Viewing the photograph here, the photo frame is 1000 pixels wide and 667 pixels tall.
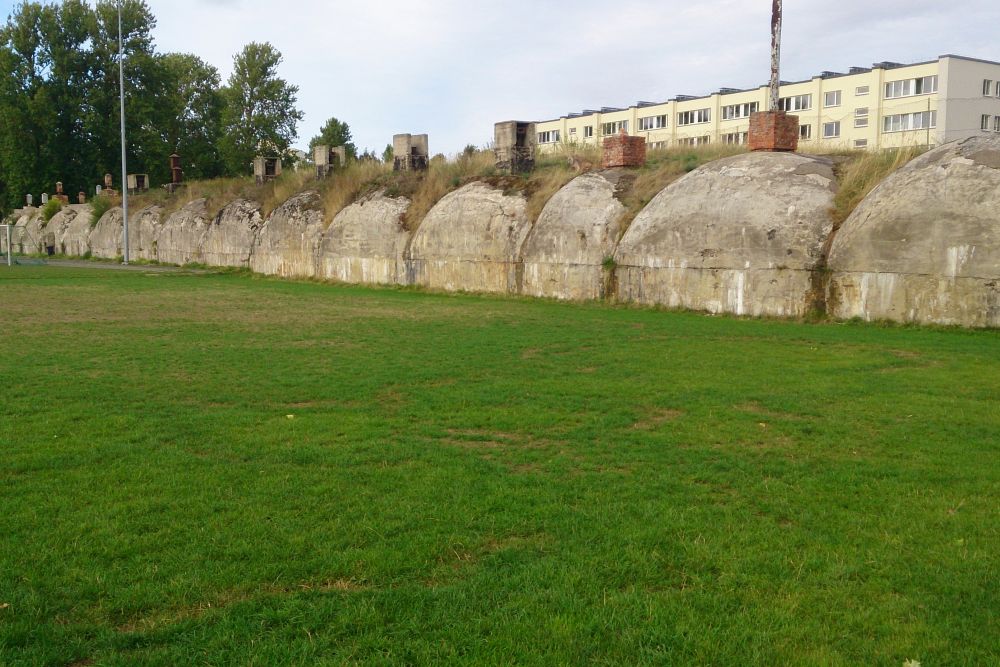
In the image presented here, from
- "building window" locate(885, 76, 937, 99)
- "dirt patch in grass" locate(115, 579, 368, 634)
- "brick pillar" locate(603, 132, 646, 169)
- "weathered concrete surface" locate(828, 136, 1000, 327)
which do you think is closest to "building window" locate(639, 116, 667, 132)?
"building window" locate(885, 76, 937, 99)

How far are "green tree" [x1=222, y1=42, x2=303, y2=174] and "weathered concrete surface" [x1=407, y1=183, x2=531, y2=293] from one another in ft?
152

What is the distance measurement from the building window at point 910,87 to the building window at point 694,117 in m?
15.9

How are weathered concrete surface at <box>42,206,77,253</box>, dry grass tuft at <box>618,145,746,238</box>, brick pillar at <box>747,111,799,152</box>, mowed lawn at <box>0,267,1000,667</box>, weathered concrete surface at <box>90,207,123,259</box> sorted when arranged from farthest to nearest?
weathered concrete surface at <box>42,206,77,253</box>, weathered concrete surface at <box>90,207,123,259</box>, dry grass tuft at <box>618,145,746,238</box>, brick pillar at <box>747,111,799,152</box>, mowed lawn at <box>0,267,1000,667</box>

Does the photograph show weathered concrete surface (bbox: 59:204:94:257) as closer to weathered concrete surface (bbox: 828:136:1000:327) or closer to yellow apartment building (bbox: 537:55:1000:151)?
yellow apartment building (bbox: 537:55:1000:151)

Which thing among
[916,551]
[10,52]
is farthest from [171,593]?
[10,52]

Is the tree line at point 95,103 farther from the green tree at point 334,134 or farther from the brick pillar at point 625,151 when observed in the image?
the brick pillar at point 625,151

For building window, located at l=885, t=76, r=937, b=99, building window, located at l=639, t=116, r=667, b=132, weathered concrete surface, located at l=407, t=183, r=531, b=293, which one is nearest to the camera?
weathered concrete surface, located at l=407, t=183, r=531, b=293

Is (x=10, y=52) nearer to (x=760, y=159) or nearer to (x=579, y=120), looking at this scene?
(x=579, y=120)

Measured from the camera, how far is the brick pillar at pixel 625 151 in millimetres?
24391

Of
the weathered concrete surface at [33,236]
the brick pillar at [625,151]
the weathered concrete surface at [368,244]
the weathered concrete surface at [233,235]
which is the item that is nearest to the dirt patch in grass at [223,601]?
the brick pillar at [625,151]

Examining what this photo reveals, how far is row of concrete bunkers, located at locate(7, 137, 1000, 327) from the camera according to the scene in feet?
52.5

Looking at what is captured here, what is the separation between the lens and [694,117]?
259 feet

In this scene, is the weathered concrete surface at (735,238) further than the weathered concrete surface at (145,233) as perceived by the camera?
No

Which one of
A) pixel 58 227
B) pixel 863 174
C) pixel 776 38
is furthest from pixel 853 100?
pixel 58 227
